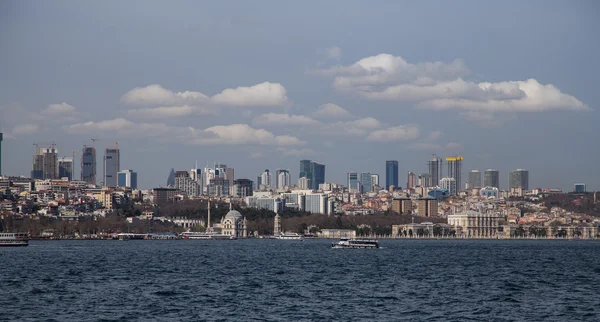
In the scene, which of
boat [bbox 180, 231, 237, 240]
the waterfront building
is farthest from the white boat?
the waterfront building

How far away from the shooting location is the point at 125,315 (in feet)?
97.0

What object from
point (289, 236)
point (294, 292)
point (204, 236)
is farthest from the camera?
point (289, 236)

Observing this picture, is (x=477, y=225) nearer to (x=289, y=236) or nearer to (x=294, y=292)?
(x=289, y=236)

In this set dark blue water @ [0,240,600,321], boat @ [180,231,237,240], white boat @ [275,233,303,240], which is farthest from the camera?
white boat @ [275,233,303,240]

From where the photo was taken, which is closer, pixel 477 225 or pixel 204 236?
pixel 204 236

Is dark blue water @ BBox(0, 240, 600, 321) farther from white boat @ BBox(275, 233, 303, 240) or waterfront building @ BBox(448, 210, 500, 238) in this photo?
waterfront building @ BBox(448, 210, 500, 238)

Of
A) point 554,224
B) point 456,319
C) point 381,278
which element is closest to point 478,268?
point 381,278

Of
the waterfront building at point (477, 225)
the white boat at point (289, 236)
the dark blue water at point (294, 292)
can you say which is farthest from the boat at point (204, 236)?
the dark blue water at point (294, 292)

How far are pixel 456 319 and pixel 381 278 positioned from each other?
15028 millimetres

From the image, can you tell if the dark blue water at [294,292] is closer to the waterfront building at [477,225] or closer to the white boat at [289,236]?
the white boat at [289,236]

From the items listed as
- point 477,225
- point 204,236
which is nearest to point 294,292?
point 204,236

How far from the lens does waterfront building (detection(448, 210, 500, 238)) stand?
632 feet

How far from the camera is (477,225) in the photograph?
19412cm

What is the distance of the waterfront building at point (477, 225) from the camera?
193m
